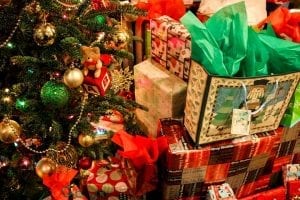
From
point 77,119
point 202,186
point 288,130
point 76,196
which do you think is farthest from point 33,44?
point 288,130

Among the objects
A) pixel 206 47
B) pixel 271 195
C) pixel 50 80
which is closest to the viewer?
pixel 50 80

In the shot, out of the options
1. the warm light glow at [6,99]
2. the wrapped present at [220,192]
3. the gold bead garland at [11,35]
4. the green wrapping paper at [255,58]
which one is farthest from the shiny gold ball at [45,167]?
the green wrapping paper at [255,58]

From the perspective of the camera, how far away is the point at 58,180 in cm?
113

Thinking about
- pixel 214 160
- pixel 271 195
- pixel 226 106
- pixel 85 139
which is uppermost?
pixel 226 106

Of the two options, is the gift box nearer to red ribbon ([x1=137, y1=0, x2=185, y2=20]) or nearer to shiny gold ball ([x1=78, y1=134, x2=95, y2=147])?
red ribbon ([x1=137, y1=0, x2=185, y2=20])

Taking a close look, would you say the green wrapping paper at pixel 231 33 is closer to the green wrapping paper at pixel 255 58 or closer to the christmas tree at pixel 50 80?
the green wrapping paper at pixel 255 58

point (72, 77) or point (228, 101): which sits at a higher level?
point (72, 77)

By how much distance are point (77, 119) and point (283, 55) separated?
32.1 inches

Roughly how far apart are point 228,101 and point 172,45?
Result: 450 millimetres

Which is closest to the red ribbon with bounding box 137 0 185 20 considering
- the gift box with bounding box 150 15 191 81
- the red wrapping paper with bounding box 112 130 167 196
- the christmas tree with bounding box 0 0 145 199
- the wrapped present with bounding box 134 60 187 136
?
the gift box with bounding box 150 15 191 81

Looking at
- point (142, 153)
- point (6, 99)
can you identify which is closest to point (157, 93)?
point (142, 153)

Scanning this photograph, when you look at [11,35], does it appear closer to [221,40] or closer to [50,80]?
[50,80]

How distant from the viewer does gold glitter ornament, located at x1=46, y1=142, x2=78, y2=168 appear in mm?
1115

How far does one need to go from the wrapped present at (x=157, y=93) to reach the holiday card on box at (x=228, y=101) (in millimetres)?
165
